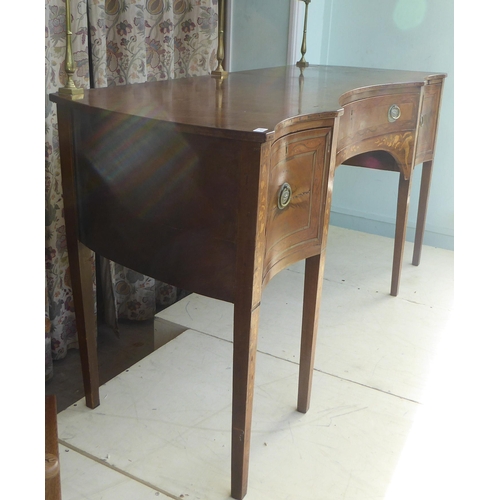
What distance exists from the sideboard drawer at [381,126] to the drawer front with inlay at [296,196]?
33 cm

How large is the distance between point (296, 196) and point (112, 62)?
1019 millimetres

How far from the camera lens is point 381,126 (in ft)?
5.97

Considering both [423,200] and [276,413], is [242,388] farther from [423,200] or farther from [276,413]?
[423,200]

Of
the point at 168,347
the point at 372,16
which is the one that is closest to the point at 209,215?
the point at 168,347

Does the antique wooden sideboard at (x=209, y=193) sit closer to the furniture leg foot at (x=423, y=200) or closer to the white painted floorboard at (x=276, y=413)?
the white painted floorboard at (x=276, y=413)

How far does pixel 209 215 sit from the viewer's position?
1.03m

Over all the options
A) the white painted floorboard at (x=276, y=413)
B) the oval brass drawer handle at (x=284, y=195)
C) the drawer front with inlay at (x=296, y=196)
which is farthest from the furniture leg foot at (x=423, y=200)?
the oval brass drawer handle at (x=284, y=195)

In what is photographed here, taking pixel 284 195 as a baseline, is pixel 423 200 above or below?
below

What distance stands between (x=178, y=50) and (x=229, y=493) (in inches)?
61.4

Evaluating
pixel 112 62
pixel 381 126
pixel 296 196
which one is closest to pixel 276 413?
pixel 296 196

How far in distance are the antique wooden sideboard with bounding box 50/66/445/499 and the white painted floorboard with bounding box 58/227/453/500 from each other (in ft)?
0.32

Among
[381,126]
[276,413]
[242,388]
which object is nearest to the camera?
[242,388]

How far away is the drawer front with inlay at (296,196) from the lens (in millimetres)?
1063
